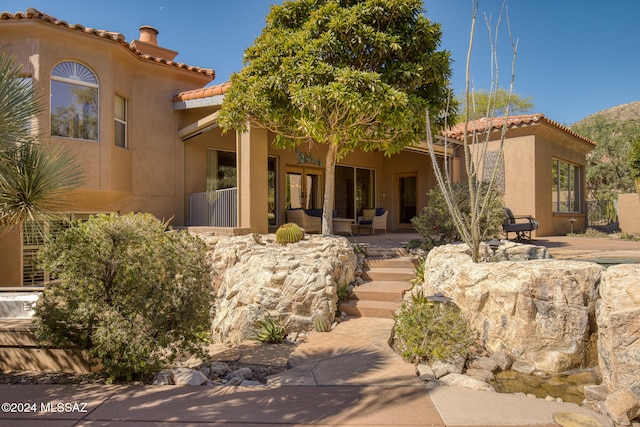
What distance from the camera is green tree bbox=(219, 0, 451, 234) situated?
7.39 m

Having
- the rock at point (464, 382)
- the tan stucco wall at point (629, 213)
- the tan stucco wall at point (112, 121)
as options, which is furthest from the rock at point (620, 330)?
the tan stucco wall at point (629, 213)

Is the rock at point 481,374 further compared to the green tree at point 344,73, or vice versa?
the green tree at point 344,73

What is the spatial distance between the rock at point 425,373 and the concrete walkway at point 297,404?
0.27 ft

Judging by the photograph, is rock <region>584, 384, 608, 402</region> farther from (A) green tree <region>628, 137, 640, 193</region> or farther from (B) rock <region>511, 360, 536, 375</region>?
(A) green tree <region>628, 137, 640, 193</region>

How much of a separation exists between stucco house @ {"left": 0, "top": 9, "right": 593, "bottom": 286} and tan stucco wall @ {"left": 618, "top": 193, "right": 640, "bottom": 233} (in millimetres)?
2239

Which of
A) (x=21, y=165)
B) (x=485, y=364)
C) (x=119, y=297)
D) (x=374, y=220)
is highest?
(x=21, y=165)

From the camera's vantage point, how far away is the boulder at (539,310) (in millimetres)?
4480

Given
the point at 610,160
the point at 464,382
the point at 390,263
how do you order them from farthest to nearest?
1. the point at 610,160
2. the point at 390,263
3. the point at 464,382

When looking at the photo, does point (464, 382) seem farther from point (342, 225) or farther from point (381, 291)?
point (342, 225)

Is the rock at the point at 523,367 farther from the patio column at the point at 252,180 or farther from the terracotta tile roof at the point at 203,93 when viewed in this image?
the terracotta tile roof at the point at 203,93

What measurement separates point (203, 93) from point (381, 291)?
7202 millimetres

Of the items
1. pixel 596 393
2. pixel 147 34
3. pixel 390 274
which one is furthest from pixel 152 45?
pixel 596 393

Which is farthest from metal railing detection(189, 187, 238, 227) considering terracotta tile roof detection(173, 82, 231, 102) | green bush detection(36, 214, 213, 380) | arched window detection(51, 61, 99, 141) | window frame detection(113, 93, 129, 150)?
green bush detection(36, 214, 213, 380)

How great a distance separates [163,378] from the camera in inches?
159
